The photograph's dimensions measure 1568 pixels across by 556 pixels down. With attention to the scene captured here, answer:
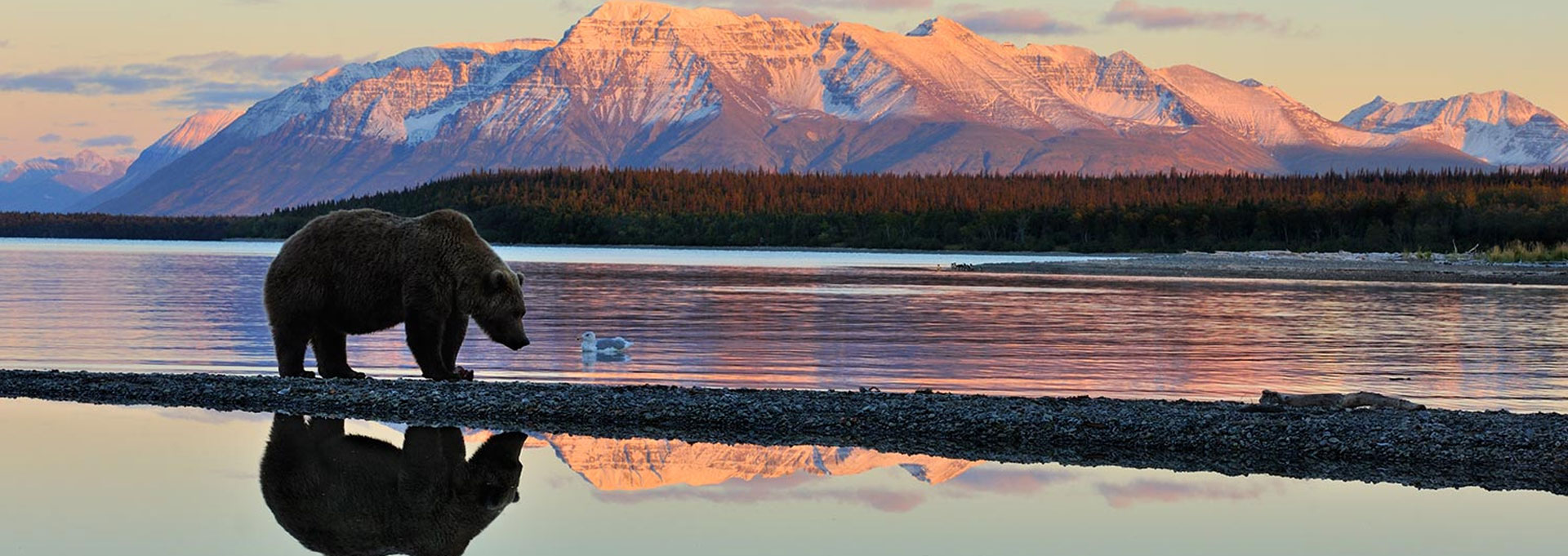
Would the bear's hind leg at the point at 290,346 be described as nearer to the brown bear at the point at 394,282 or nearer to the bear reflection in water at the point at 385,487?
the brown bear at the point at 394,282

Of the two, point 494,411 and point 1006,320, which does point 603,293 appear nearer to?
point 1006,320

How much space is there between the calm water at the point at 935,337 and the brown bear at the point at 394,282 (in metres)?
3.91

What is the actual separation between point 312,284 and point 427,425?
10.3 ft

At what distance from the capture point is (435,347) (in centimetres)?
1994

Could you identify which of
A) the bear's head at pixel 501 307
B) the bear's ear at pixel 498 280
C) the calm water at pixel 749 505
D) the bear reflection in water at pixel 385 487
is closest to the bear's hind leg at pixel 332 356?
the bear's head at pixel 501 307

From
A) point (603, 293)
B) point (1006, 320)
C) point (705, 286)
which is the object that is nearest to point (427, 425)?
point (1006, 320)

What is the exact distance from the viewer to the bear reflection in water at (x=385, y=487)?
36.8ft

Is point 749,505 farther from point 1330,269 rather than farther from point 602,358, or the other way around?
point 1330,269

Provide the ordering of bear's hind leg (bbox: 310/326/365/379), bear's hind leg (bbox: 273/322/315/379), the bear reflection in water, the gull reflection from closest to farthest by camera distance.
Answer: the bear reflection in water
bear's hind leg (bbox: 273/322/315/379)
bear's hind leg (bbox: 310/326/365/379)
the gull reflection

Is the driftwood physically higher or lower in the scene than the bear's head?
lower

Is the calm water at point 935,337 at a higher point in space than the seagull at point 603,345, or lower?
lower

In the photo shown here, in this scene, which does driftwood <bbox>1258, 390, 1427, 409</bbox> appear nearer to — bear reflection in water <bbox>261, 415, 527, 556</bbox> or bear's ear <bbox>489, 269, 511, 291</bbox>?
bear's ear <bbox>489, 269, 511, 291</bbox>

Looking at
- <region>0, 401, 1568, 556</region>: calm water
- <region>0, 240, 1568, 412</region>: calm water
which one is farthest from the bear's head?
<region>0, 240, 1568, 412</region>: calm water

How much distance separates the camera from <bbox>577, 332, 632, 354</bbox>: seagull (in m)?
28.6
